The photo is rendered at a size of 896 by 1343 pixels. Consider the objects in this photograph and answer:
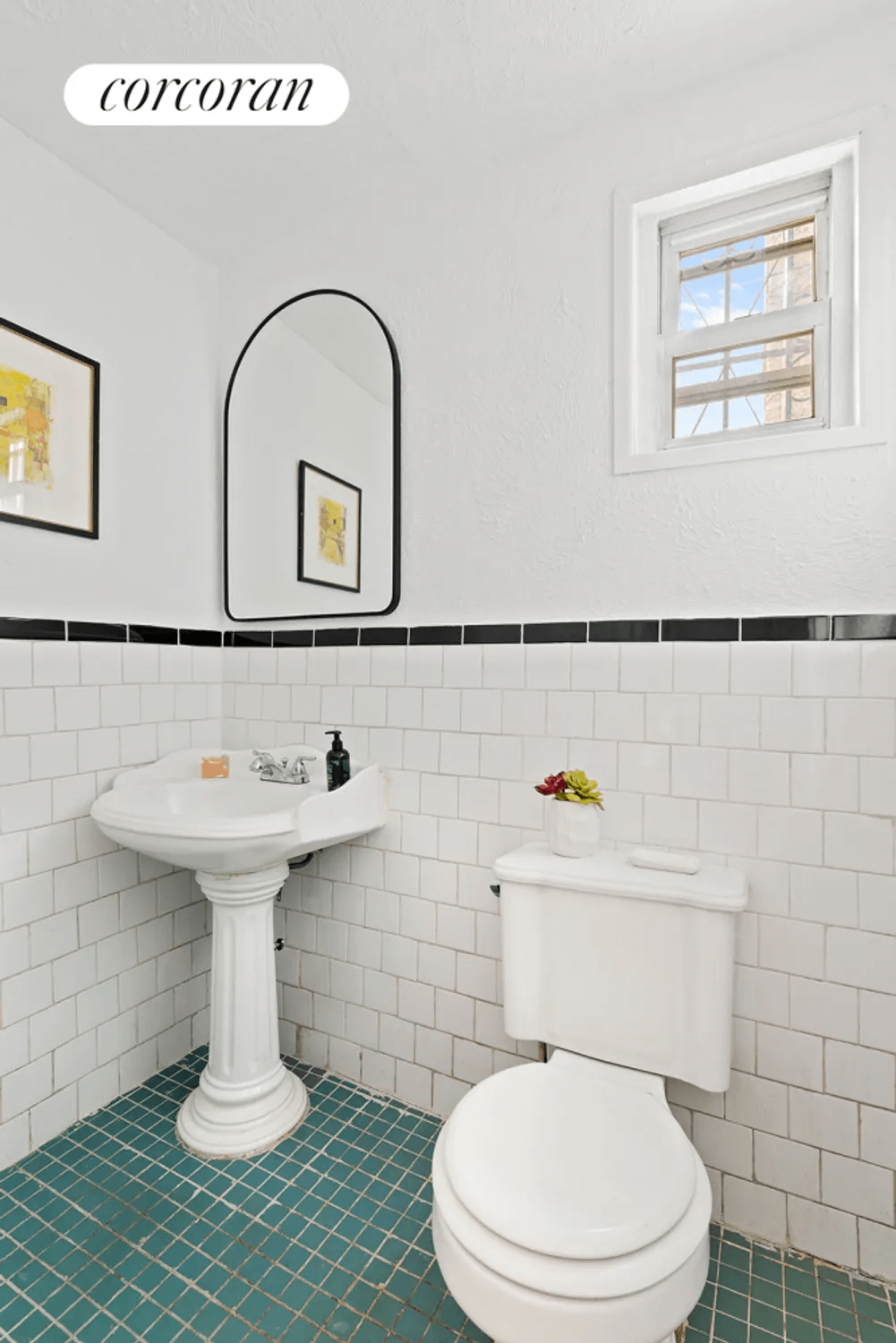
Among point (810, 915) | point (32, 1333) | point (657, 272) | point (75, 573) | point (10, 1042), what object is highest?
point (657, 272)

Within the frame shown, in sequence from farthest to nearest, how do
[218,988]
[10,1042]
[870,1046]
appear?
[218,988] → [10,1042] → [870,1046]

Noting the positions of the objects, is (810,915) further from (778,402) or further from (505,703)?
(778,402)

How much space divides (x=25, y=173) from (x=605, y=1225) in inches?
96.0

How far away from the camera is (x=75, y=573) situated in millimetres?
1811

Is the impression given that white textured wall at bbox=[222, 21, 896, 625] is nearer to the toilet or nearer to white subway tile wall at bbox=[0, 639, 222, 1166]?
the toilet

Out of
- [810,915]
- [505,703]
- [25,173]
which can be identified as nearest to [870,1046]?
[810,915]

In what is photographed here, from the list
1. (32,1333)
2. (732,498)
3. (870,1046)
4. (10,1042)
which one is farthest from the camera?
(10,1042)

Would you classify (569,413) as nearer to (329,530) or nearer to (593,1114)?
(329,530)

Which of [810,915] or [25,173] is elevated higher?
[25,173]

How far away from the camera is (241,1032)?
1755mm

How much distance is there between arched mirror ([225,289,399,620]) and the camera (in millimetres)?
1915

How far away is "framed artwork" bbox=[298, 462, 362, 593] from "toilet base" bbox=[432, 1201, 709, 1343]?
4.96ft

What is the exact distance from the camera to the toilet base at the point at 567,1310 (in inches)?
34.9

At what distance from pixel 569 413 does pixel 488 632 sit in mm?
569
